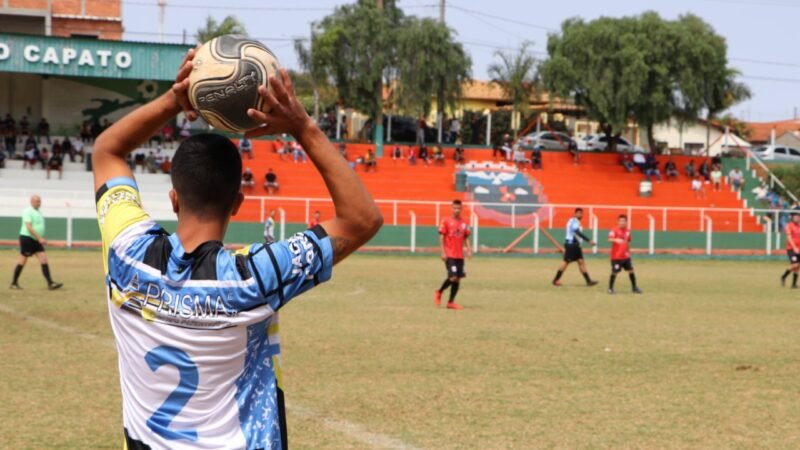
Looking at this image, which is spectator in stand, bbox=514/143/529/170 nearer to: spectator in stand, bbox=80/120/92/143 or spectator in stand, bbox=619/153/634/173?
spectator in stand, bbox=619/153/634/173

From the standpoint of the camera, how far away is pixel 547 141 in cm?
6200

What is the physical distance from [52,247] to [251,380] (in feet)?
119

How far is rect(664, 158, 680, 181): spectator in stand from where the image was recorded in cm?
5531

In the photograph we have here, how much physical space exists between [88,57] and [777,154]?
41.1 metres

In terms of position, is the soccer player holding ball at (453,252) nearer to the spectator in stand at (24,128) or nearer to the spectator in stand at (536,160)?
the spectator in stand at (24,128)

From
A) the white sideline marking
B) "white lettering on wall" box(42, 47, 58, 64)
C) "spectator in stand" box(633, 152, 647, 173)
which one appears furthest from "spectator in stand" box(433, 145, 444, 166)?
the white sideline marking

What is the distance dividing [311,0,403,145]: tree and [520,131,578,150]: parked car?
8.63 metres

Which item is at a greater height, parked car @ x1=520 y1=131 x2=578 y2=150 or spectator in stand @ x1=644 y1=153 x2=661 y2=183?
parked car @ x1=520 y1=131 x2=578 y2=150

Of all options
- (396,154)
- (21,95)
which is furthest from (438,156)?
(21,95)

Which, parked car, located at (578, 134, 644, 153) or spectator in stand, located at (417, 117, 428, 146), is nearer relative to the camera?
spectator in stand, located at (417, 117, 428, 146)

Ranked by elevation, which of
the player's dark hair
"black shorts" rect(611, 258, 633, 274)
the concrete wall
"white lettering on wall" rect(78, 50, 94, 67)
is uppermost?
"white lettering on wall" rect(78, 50, 94, 67)

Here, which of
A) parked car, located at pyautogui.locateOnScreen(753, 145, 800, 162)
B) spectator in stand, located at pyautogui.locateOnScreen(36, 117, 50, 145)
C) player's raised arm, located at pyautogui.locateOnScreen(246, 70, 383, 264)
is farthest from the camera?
parked car, located at pyautogui.locateOnScreen(753, 145, 800, 162)

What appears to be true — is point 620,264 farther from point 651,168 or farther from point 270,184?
point 651,168

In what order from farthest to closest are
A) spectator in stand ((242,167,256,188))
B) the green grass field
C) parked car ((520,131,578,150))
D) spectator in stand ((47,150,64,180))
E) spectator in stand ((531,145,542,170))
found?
parked car ((520,131,578,150)), spectator in stand ((531,145,542,170)), spectator in stand ((242,167,256,188)), spectator in stand ((47,150,64,180)), the green grass field
